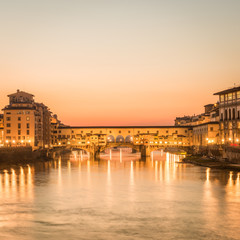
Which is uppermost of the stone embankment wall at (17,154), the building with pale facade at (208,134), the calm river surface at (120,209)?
the building with pale facade at (208,134)

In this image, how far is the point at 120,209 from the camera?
3966 cm

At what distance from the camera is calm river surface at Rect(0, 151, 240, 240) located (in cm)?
3122

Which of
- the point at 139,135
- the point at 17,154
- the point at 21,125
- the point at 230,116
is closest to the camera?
the point at 230,116

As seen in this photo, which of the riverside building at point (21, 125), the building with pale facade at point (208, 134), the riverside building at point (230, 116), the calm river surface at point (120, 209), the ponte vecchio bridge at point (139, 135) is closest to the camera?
the calm river surface at point (120, 209)

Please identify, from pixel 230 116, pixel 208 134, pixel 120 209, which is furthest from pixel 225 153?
pixel 120 209

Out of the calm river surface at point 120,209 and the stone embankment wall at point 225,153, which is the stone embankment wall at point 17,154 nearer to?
the calm river surface at point 120,209

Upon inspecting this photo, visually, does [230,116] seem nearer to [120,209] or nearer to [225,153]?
[225,153]

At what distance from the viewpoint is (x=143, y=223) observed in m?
34.0

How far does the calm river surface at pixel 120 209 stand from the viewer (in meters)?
31.2

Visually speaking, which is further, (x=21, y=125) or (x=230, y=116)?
(x=21, y=125)

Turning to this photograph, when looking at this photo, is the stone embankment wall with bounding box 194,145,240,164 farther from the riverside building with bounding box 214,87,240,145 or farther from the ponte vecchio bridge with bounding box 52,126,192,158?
the ponte vecchio bridge with bounding box 52,126,192,158

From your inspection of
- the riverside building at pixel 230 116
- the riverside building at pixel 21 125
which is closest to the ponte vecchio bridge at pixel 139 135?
the riverside building at pixel 21 125

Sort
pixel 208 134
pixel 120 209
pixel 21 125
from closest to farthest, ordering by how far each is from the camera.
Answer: pixel 120 209 < pixel 208 134 < pixel 21 125

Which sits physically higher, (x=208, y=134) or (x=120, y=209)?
(x=208, y=134)
